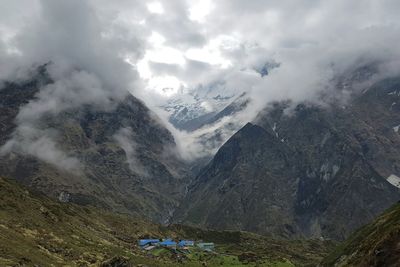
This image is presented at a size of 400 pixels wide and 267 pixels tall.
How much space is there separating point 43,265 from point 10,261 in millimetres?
17628

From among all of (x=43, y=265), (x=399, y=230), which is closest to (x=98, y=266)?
(x=43, y=265)

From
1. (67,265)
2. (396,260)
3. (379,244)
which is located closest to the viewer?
(396,260)

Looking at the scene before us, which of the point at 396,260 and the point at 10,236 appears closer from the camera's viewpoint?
the point at 396,260

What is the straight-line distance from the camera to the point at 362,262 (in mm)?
109125

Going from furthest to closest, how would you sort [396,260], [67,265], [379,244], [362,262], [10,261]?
[67,265] < [10,261] < [362,262] < [379,244] < [396,260]

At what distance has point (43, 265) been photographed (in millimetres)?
170250

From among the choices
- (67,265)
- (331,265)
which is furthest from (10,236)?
(331,265)

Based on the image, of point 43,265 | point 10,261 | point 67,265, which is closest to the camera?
Result: point 10,261

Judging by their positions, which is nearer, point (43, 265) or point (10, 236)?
point (43, 265)

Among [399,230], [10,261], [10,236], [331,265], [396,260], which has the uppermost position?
[10,236]

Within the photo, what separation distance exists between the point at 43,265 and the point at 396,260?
119 metres

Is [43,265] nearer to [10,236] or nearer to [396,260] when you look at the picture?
[10,236]

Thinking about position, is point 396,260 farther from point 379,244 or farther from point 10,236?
point 10,236

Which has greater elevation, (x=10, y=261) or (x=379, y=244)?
(x=10, y=261)
